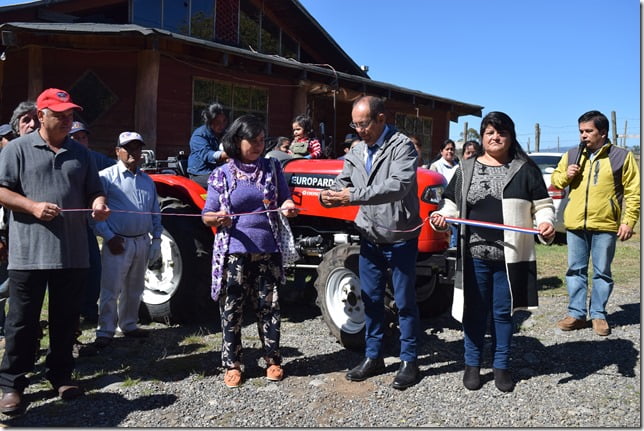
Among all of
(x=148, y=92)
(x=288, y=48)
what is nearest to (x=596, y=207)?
(x=148, y=92)

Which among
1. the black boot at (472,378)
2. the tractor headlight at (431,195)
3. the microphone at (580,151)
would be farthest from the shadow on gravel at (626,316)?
the black boot at (472,378)

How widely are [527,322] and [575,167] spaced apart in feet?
4.90

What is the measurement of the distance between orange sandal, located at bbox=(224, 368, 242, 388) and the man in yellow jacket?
3.02m

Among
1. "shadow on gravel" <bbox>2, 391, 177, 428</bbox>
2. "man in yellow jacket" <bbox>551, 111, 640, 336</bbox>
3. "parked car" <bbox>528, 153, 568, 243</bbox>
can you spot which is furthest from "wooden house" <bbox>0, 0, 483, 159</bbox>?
"shadow on gravel" <bbox>2, 391, 177, 428</bbox>

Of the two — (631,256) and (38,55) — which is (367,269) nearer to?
(631,256)

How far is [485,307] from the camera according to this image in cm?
396

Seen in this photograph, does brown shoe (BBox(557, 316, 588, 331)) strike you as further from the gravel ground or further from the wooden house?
the wooden house

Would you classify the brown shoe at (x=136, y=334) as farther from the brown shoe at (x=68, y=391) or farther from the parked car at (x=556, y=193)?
the parked car at (x=556, y=193)

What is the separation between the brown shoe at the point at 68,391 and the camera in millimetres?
3688

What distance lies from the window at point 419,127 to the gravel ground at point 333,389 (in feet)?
41.0

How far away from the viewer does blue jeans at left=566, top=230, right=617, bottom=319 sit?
17.2 feet

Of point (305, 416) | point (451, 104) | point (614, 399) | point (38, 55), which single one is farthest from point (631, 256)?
point (38, 55)

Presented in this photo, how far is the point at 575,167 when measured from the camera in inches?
208

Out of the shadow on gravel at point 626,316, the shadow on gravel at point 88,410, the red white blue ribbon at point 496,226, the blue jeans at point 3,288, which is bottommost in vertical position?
the shadow on gravel at point 88,410
